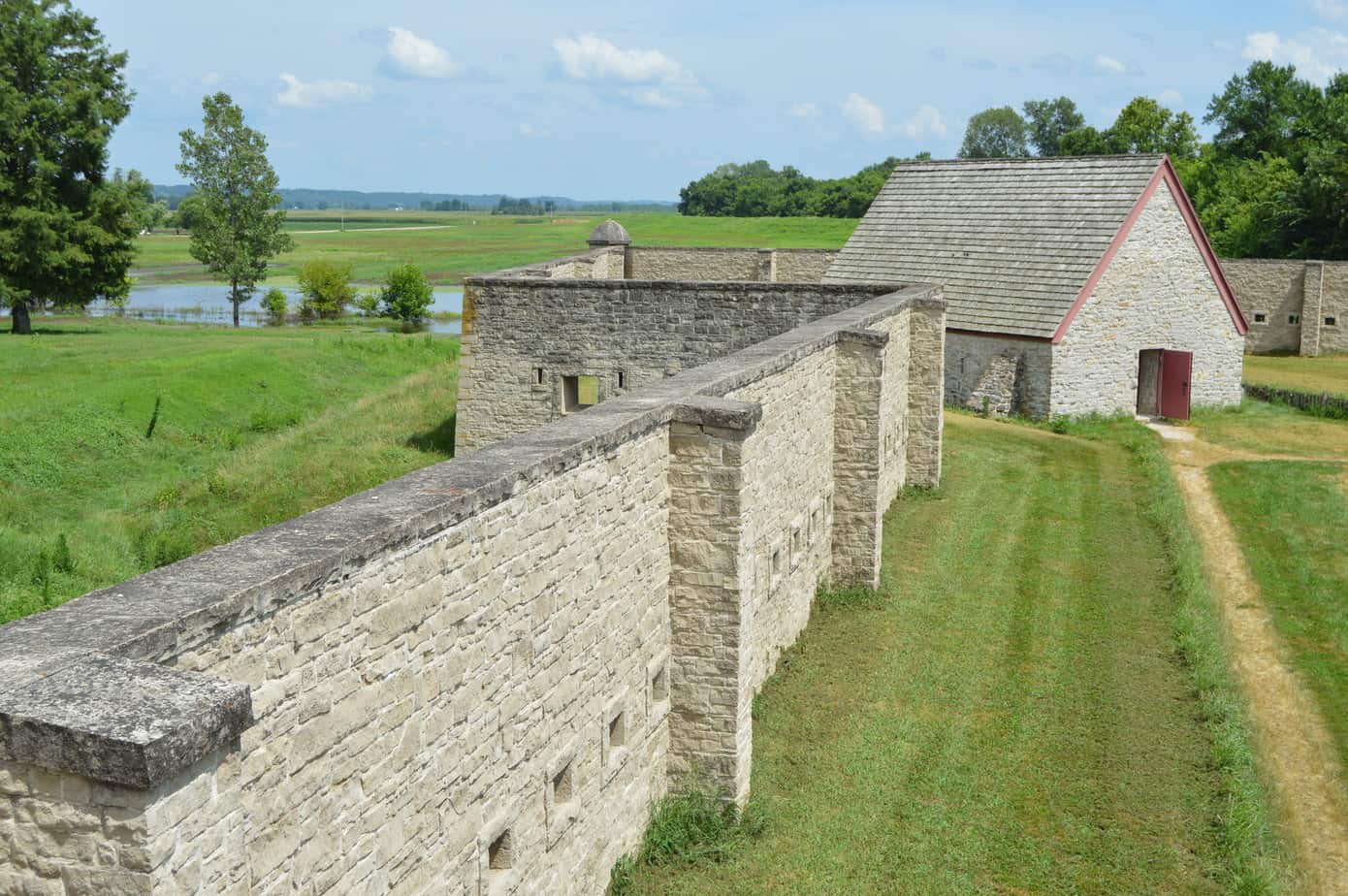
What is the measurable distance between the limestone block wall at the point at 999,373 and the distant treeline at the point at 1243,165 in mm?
23553

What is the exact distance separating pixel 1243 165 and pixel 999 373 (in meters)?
39.8

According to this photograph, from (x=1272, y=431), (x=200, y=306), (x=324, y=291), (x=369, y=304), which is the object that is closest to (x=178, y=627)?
(x=1272, y=431)

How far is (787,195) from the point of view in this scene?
108 meters

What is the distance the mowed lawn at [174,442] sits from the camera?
18953mm

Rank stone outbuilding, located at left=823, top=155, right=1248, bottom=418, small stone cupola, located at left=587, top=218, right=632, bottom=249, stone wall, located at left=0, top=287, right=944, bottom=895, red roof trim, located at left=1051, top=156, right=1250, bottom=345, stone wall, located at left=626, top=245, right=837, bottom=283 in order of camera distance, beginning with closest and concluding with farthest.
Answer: stone wall, located at left=0, top=287, right=944, bottom=895
red roof trim, located at left=1051, top=156, right=1250, bottom=345
stone outbuilding, located at left=823, top=155, right=1248, bottom=418
small stone cupola, located at left=587, top=218, right=632, bottom=249
stone wall, located at left=626, top=245, right=837, bottom=283

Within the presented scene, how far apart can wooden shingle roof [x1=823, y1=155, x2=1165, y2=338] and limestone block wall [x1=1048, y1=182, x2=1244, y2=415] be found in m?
0.61

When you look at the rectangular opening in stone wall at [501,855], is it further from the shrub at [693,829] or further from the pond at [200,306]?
the pond at [200,306]

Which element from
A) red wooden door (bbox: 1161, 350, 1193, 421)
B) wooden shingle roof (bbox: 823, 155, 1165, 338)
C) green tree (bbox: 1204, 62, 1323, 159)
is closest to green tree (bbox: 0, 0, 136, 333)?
wooden shingle roof (bbox: 823, 155, 1165, 338)

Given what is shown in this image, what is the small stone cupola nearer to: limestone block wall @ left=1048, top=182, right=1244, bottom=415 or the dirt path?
limestone block wall @ left=1048, top=182, right=1244, bottom=415

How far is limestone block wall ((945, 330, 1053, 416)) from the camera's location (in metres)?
25.3

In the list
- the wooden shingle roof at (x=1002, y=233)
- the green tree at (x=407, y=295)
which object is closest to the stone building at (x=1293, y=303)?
the wooden shingle roof at (x=1002, y=233)

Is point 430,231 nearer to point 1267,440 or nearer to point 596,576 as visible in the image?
point 1267,440

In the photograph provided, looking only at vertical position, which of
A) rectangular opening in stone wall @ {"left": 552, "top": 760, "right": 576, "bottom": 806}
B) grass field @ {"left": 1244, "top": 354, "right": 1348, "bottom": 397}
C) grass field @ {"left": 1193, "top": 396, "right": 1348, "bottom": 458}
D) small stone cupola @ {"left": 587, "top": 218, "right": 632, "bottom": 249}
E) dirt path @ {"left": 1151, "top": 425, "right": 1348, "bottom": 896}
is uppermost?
small stone cupola @ {"left": 587, "top": 218, "right": 632, "bottom": 249}

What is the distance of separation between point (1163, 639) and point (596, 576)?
759cm
